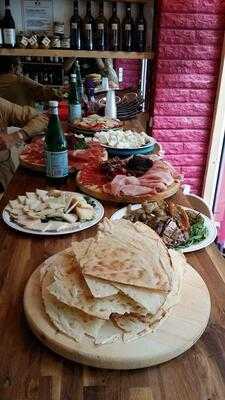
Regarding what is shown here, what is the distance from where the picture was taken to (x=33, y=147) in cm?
183

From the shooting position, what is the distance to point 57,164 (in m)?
1.45

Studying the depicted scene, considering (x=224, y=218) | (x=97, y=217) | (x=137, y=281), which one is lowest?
(x=224, y=218)

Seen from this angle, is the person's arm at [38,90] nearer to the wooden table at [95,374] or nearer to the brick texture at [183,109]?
the brick texture at [183,109]

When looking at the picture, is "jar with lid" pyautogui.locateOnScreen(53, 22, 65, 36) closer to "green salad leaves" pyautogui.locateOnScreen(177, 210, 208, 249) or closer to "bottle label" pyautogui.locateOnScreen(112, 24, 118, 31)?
"bottle label" pyautogui.locateOnScreen(112, 24, 118, 31)

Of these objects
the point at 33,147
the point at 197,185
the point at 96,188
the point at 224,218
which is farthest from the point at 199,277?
the point at 197,185

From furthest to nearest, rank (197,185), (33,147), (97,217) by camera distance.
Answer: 1. (197,185)
2. (33,147)
3. (97,217)

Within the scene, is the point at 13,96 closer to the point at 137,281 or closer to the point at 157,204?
the point at 157,204

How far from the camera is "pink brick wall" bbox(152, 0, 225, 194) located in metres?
2.90

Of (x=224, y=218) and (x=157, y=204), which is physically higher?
(x=157, y=204)

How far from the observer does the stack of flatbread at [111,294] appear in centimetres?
72

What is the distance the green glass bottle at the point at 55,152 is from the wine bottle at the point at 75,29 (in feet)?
5.84

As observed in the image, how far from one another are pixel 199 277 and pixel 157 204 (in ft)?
1.23

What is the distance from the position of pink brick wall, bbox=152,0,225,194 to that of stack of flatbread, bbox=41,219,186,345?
257 cm

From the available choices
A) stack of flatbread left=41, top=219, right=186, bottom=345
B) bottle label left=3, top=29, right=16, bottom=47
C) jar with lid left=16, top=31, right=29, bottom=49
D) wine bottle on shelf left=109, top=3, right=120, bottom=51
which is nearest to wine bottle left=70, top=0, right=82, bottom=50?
wine bottle on shelf left=109, top=3, right=120, bottom=51
